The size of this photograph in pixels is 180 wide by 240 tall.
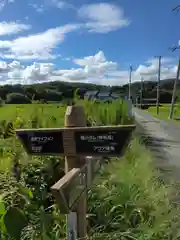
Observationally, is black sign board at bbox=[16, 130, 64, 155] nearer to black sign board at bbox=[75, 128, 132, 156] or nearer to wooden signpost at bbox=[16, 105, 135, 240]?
wooden signpost at bbox=[16, 105, 135, 240]

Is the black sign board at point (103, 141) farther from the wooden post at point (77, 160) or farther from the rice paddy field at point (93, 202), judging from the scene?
the rice paddy field at point (93, 202)

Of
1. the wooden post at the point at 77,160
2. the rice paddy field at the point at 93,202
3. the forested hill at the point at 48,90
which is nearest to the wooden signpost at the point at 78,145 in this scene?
the wooden post at the point at 77,160

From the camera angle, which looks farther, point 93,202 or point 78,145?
point 93,202

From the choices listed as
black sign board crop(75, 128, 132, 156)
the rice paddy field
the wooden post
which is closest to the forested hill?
the rice paddy field

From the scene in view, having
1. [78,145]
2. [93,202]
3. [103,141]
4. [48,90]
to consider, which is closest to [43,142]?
[78,145]

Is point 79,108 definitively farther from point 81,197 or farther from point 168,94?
point 168,94

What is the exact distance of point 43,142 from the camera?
211 cm

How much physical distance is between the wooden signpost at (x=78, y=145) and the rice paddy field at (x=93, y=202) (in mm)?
509

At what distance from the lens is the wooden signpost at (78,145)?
2.00 m

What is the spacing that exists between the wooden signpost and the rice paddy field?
20.0 inches

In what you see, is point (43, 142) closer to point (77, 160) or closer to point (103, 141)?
point (77, 160)

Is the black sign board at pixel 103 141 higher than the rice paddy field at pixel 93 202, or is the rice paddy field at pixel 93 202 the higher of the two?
the black sign board at pixel 103 141

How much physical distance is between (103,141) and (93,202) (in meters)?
1.45

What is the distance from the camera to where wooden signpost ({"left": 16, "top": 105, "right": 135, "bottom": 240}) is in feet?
6.57
